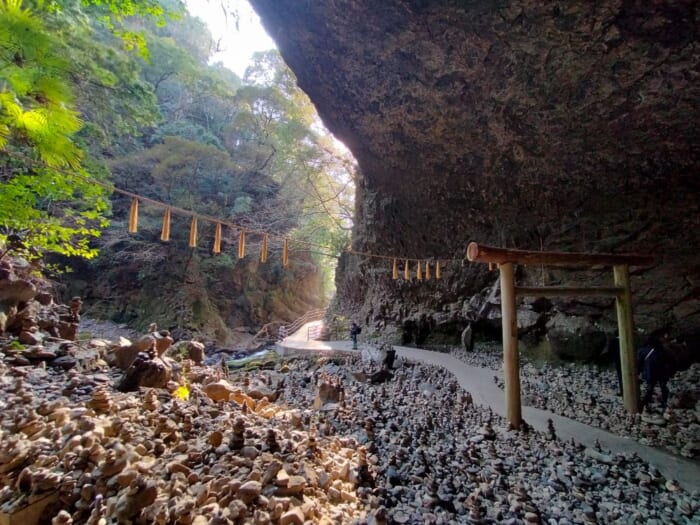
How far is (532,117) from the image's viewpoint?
6.70 m

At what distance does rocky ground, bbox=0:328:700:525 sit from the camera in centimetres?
205

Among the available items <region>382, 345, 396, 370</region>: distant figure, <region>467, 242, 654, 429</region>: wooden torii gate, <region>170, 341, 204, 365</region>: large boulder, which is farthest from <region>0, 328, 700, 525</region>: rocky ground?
<region>382, 345, 396, 370</region>: distant figure

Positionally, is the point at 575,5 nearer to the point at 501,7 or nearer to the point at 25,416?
the point at 501,7

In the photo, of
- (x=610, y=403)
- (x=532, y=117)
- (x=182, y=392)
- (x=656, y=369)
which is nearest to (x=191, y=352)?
(x=182, y=392)

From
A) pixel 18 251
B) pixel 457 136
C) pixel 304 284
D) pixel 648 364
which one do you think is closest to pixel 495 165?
pixel 457 136

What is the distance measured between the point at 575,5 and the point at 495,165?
12.9 feet

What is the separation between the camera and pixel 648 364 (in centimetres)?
516

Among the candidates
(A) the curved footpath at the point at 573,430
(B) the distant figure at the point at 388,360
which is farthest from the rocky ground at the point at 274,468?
(B) the distant figure at the point at 388,360

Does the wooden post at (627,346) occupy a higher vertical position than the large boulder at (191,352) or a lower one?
higher

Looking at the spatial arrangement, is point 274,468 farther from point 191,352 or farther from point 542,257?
point 191,352

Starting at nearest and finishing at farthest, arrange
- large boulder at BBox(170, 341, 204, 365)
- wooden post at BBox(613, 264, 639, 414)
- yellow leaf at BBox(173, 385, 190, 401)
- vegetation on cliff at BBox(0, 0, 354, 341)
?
yellow leaf at BBox(173, 385, 190, 401) < wooden post at BBox(613, 264, 639, 414) < large boulder at BBox(170, 341, 204, 365) < vegetation on cliff at BBox(0, 0, 354, 341)

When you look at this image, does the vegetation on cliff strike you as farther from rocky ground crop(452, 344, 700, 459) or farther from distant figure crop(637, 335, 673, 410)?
distant figure crop(637, 335, 673, 410)

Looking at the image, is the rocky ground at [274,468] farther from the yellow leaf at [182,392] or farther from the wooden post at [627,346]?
the wooden post at [627,346]

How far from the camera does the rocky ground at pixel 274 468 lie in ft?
6.72
